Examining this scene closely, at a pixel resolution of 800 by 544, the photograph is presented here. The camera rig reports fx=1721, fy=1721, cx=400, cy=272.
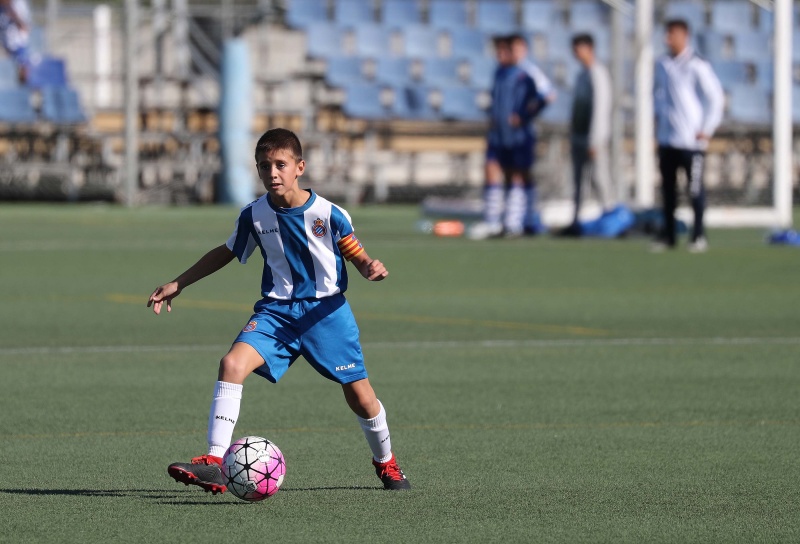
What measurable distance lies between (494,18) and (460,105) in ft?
8.41

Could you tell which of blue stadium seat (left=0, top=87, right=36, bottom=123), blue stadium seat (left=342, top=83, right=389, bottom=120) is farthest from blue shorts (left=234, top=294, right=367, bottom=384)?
blue stadium seat (left=342, top=83, right=389, bottom=120)

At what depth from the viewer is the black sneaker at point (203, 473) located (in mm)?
5723

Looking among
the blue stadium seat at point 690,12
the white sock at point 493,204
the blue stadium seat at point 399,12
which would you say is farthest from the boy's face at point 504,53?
the blue stadium seat at point 690,12

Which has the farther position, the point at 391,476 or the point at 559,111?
the point at 559,111

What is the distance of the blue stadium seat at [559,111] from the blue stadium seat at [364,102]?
3.16m

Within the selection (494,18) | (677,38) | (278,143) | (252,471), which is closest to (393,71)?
(494,18)

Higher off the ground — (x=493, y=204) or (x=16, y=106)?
(x=16, y=106)

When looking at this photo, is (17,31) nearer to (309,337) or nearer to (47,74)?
(47,74)

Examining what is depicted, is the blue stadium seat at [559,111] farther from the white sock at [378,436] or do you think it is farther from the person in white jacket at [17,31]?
the white sock at [378,436]

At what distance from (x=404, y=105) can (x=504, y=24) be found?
3.37m

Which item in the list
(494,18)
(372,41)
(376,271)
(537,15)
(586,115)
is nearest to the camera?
(376,271)

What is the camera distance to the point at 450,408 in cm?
843

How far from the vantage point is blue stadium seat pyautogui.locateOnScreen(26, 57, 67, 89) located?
3017 cm

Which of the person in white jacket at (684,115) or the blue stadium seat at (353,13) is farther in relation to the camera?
the blue stadium seat at (353,13)
